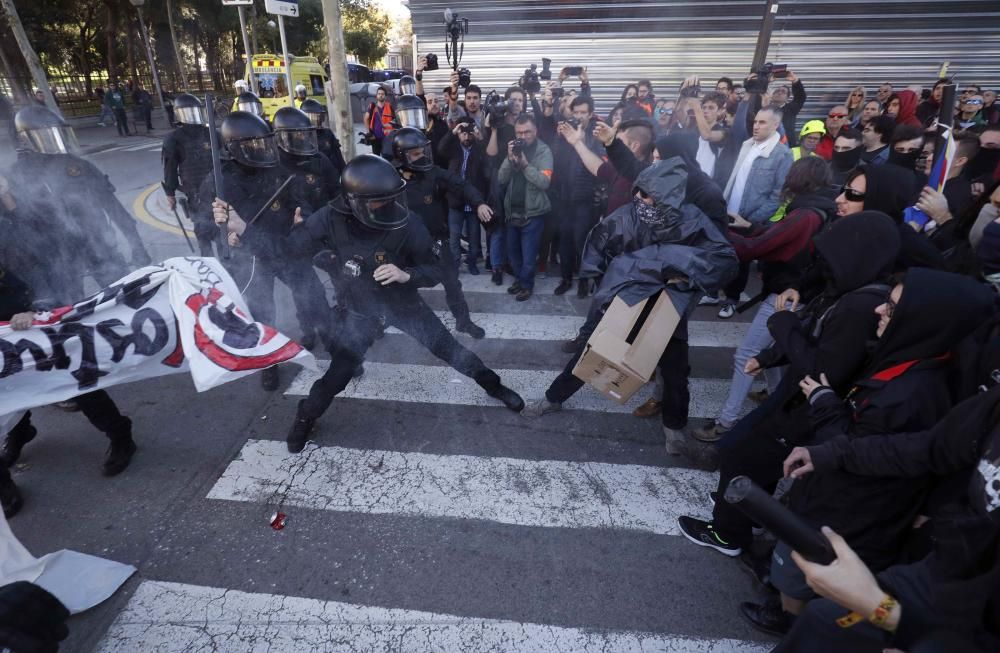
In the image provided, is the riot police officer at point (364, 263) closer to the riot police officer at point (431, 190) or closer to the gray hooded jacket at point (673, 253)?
the riot police officer at point (431, 190)

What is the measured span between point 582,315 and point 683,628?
3602 millimetres

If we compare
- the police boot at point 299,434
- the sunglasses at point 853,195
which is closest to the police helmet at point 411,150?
the police boot at point 299,434

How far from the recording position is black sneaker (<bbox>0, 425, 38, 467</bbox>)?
11.2 ft

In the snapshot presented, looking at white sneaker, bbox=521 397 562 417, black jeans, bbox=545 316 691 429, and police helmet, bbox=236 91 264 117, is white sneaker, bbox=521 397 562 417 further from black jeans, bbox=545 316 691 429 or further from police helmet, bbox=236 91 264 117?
police helmet, bbox=236 91 264 117

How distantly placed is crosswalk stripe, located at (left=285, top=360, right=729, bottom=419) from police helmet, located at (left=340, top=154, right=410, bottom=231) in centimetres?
146

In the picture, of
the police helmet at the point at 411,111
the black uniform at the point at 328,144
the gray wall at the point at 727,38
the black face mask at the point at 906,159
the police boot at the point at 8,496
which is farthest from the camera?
the gray wall at the point at 727,38

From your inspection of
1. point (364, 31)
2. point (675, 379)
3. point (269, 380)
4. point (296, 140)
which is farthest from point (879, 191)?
point (364, 31)

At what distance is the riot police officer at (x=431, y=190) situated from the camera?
4.96 m

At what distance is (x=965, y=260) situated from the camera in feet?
9.84

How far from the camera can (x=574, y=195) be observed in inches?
221

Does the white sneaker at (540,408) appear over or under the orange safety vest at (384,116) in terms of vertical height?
under

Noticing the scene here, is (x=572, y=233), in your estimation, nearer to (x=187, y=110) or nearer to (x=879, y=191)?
(x=879, y=191)

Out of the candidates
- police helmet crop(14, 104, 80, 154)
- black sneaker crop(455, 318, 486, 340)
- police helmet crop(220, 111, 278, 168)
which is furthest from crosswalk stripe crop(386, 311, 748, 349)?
police helmet crop(14, 104, 80, 154)

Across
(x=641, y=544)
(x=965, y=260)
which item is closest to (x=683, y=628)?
(x=641, y=544)
